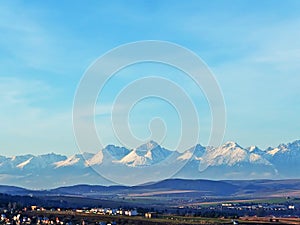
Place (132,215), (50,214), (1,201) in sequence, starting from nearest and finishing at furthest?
(50,214) < (132,215) < (1,201)

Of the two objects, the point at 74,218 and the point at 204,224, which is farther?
the point at 74,218

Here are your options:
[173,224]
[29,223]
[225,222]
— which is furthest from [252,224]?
[29,223]

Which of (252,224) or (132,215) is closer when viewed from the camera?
(252,224)

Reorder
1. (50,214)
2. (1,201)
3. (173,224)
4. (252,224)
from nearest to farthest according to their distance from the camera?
(173,224) < (252,224) < (50,214) < (1,201)

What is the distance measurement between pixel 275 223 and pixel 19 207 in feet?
157

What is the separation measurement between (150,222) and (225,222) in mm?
11899

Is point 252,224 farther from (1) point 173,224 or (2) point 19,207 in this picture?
(2) point 19,207

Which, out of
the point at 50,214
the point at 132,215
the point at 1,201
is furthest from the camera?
the point at 1,201

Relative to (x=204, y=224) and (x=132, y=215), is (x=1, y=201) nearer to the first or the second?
(x=132, y=215)

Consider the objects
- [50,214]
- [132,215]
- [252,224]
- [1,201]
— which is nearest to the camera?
[252,224]

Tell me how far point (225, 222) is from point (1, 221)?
113 feet

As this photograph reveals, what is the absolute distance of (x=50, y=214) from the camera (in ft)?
371

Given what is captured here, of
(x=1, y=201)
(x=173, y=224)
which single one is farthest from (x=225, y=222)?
(x=1, y=201)

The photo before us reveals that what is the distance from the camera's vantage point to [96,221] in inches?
4016
